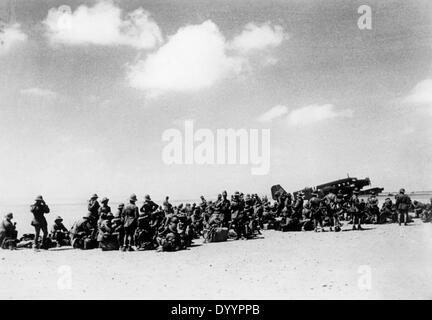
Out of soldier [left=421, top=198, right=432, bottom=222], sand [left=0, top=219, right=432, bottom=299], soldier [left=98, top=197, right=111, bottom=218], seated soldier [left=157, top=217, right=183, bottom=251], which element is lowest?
sand [left=0, top=219, right=432, bottom=299]

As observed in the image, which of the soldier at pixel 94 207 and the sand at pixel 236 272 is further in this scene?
the soldier at pixel 94 207

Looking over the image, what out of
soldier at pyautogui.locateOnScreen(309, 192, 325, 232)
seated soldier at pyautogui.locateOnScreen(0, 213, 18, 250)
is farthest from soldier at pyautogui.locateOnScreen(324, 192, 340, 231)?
seated soldier at pyautogui.locateOnScreen(0, 213, 18, 250)

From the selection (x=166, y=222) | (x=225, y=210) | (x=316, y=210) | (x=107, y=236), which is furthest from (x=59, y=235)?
(x=316, y=210)

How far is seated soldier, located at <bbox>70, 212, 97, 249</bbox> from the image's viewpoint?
13539 millimetres

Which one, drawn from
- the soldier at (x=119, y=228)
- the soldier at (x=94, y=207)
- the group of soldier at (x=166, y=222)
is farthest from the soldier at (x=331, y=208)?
the soldier at (x=94, y=207)

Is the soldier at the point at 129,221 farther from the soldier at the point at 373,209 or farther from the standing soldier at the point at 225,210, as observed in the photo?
the soldier at the point at 373,209

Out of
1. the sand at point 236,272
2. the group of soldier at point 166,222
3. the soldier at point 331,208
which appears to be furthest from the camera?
the soldier at point 331,208

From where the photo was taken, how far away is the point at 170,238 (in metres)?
12.7

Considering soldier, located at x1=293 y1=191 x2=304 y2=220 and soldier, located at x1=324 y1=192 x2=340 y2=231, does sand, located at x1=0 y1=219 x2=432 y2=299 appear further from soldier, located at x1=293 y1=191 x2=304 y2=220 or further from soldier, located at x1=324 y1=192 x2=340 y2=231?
soldier, located at x1=293 y1=191 x2=304 y2=220

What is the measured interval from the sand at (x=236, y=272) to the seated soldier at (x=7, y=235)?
3.22 feet

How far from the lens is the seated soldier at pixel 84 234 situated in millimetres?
13539
